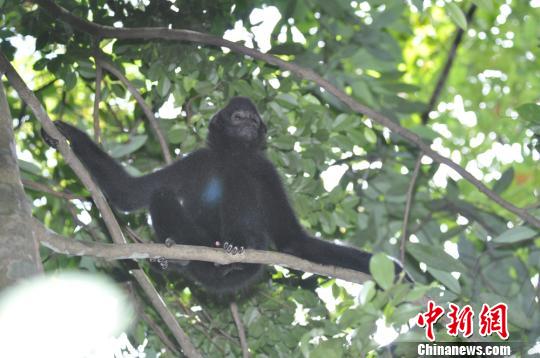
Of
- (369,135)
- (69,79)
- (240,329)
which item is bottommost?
(240,329)

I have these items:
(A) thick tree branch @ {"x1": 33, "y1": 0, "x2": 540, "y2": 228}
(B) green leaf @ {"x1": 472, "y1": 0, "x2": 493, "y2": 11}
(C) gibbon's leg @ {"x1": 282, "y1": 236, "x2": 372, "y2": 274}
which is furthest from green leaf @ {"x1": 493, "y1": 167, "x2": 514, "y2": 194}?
(B) green leaf @ {"x1": 472, "y1": 0, "x2": 493, "y2": 11}

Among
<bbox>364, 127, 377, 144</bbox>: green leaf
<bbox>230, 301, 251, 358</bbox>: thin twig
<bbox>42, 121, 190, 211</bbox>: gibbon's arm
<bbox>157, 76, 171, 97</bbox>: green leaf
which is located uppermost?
<bbox>157, 76, 171, 97</bbox>: green leaf

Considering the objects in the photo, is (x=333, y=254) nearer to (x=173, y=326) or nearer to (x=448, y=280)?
(x=448, y=280)

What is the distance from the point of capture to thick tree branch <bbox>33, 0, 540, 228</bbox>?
293 inches

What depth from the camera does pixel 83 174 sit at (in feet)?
22.0

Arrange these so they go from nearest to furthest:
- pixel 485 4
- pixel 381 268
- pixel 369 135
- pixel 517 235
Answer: pixel 381 268, pixel 485 4, pixel 517 235, pixel 369 135

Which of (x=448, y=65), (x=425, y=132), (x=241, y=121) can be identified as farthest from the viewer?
(x=448, y=65)

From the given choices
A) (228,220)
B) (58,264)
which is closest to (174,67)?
(228,220)

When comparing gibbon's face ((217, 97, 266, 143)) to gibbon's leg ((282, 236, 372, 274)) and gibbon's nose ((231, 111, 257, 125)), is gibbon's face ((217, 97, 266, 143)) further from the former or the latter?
gibbon's leg ((282, 236, 372, 274))

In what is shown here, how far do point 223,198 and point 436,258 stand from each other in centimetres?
272

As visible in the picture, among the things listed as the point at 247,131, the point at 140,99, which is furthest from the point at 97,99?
the point at 247,131

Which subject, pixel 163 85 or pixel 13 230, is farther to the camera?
pixel 163 85

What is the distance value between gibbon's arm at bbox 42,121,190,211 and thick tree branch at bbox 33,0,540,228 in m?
1.23

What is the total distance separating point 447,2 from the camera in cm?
652
